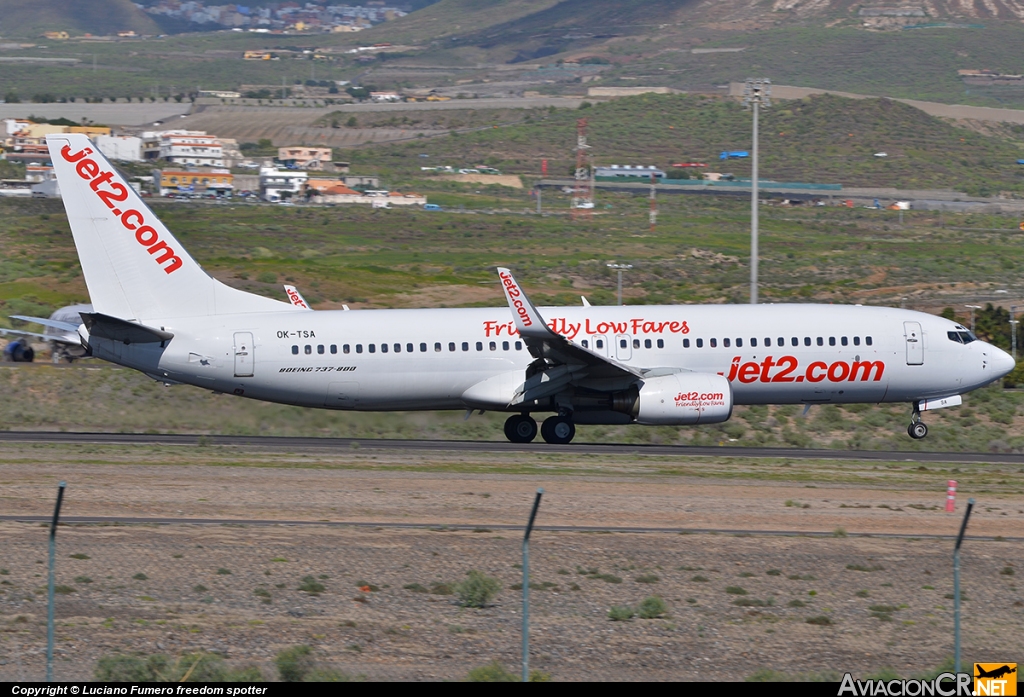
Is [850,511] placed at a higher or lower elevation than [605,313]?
lower

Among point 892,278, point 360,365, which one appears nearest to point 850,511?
point 360,365

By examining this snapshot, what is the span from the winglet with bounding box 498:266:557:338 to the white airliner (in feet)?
0.13

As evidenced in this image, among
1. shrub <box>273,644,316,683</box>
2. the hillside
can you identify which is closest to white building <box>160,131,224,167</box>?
the hillside

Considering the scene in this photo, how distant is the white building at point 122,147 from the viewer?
6890 inches

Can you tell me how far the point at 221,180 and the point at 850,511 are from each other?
141m

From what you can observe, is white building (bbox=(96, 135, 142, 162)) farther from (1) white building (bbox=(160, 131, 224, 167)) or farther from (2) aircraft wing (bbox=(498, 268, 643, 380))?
(2) aircraft wing (bbox=(498, 268, 643, 380))

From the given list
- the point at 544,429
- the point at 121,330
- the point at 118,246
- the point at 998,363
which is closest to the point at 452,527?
the point at 544,429

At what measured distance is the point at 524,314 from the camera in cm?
3250

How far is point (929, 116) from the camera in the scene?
196m

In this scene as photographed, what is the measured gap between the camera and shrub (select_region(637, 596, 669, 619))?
16.4 meters

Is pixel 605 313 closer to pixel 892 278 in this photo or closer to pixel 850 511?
pixel 850 511

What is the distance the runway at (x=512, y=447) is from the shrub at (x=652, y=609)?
1669cm

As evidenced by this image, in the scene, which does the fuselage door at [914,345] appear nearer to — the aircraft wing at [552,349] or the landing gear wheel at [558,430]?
the aircraft wing at [552,349]

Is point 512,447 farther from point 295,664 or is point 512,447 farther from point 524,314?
A: point 295,664
